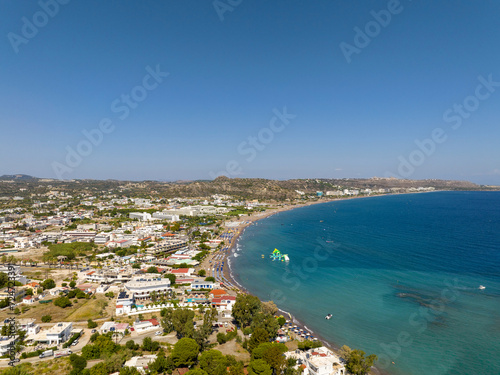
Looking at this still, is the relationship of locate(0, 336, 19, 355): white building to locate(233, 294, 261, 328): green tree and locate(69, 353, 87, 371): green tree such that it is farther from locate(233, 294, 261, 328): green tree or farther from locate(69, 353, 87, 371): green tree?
locate(233, 294, 261, 328): green tree

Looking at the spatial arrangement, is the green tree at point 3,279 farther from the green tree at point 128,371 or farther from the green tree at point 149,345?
the green tree at point 128,371

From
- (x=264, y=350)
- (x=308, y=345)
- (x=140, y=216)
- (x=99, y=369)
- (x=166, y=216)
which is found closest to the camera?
(x=99, y=369)

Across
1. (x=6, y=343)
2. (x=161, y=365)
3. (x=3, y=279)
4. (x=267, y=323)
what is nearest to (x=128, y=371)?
(x=161, y=365)

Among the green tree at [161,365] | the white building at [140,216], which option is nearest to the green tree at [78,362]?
the green tree at [161,365]

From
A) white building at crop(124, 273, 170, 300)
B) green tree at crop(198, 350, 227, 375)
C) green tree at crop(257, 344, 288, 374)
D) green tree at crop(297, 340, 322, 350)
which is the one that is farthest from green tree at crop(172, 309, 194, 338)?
white building at crop(124, 273, 170, 300)

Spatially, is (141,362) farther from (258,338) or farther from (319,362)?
(319,362)

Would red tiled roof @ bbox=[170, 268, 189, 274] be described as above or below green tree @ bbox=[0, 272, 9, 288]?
below
